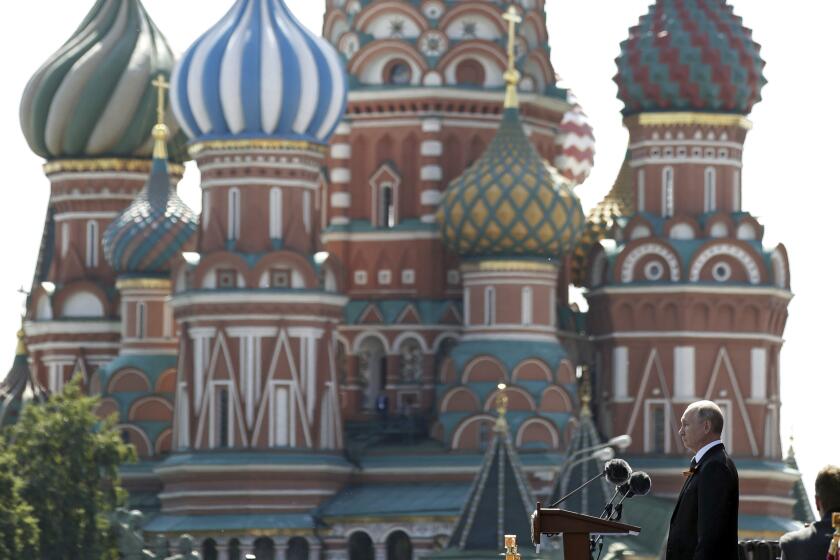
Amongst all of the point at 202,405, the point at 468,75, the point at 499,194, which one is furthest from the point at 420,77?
the point at 202,405

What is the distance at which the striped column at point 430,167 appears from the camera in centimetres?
6381

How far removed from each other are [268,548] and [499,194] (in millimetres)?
8483

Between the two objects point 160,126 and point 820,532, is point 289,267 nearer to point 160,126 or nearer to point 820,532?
point 160,126

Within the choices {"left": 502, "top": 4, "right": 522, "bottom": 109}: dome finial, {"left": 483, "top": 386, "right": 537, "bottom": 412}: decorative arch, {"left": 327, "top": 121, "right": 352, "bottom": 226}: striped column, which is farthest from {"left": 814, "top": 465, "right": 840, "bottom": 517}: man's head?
{"left": 327, "top": 121, "right": 352, "bottom": 226}: striped column

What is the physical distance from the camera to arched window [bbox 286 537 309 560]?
5872 cm

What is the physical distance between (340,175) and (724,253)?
29.2ft

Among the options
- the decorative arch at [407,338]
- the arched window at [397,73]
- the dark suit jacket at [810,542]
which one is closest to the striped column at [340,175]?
the arched window at [397,73]

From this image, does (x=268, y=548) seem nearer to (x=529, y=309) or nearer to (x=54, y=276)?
(x=529, y=309)

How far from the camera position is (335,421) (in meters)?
59.7

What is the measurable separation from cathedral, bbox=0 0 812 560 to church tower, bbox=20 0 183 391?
78 millimetres

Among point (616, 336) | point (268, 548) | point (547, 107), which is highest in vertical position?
point (547, 107)

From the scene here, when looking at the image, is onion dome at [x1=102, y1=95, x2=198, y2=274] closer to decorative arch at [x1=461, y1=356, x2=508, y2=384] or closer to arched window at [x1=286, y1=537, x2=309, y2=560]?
decorative arch at [x1=461, y1=356, x2=508, y2=384]

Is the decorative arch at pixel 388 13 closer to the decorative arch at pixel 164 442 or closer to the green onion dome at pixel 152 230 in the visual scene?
the green onion dome at pixel 152 230

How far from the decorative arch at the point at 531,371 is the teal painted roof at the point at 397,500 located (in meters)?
2.49
